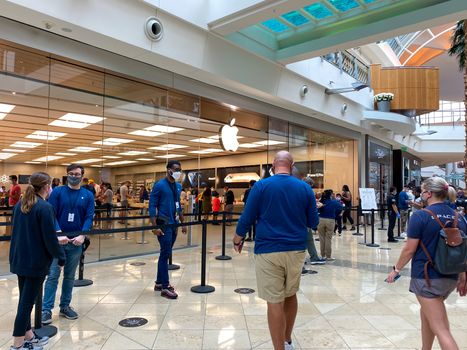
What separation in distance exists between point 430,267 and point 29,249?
3.12m

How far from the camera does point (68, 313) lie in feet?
13.9

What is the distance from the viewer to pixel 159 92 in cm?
855

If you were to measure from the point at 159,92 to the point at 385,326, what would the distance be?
21.5 feet

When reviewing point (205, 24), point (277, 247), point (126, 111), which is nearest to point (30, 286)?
point (277, 247)

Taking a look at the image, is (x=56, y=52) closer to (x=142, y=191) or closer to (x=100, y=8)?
(x=100, y=8)

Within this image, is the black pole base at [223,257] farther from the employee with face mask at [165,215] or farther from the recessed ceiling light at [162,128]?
the recessed ceiling light at [162,128]

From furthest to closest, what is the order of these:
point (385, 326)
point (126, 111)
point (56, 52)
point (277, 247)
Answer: point (126, 111), point (56, 52), point (385, 326), point (277, 247)

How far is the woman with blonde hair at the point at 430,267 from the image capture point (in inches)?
105

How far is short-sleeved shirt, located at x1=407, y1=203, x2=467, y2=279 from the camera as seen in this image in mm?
2668

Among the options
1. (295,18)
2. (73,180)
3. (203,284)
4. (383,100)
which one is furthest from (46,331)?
(383,100)

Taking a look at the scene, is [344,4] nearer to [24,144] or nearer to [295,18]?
[295,18]

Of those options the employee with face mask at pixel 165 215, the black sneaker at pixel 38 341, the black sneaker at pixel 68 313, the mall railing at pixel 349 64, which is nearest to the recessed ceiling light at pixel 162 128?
the employee with face mask at pixel 165 215

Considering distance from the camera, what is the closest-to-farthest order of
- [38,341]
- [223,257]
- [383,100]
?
1. [38,341]
2. [223,257]
3. [383,100]

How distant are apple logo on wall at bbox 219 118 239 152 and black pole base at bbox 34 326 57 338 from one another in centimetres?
801
